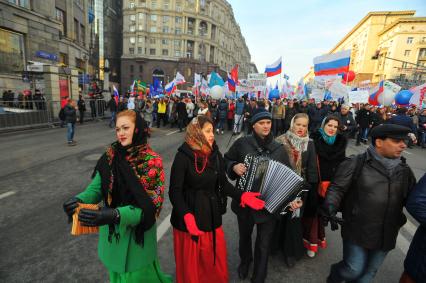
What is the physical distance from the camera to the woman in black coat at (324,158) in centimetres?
317

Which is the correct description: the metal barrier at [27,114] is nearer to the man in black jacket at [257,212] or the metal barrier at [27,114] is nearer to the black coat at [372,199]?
the man in black jacket at [257,212]

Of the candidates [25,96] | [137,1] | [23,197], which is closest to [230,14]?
[137,1]

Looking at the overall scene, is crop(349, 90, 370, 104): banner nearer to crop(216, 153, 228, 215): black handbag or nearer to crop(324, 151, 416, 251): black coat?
crop(324, 151, 416, 251): black coat

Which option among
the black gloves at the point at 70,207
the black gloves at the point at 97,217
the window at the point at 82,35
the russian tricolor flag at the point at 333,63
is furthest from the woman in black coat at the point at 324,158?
the window at the point at 82,35

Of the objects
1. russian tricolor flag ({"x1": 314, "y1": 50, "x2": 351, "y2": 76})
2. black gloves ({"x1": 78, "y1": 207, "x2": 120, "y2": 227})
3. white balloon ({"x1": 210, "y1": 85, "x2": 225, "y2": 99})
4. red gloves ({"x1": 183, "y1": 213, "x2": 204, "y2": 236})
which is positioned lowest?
red gloves ({"x1": 183, "y1": 213, "x2": 204, "y2": 236})

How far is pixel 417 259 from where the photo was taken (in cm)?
192

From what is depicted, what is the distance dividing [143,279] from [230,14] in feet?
328

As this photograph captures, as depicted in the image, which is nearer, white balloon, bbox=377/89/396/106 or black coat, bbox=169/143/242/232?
black coat, bbox=169/143/242/232

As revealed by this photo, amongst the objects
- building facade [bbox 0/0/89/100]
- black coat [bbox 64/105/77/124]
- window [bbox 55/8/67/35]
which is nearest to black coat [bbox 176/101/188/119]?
black coat [bbox 64/105/77/124]

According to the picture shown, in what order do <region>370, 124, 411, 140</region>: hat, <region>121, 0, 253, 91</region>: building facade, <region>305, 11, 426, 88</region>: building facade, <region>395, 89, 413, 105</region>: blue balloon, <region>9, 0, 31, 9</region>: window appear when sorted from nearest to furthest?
1. <region>370, 124, 411, 140</region>: hat
2. <region>395, 89, 413, 105</region>: blue balloon
3. <region>9, 0, 31, 9</region>: window
4. <region>305, 11, 426, 88</region>: building facade
5. <region>121, 0, 253, 91</region>: building facade

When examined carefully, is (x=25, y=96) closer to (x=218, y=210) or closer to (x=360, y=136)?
(x=218, y=210)

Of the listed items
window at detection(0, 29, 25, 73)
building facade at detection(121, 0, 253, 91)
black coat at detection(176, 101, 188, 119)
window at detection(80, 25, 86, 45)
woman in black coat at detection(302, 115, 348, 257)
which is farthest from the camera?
building facade at detection(121, 0, 253, 91)

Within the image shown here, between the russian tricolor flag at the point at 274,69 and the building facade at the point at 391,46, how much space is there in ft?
107

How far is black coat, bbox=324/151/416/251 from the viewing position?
6.81 feet
